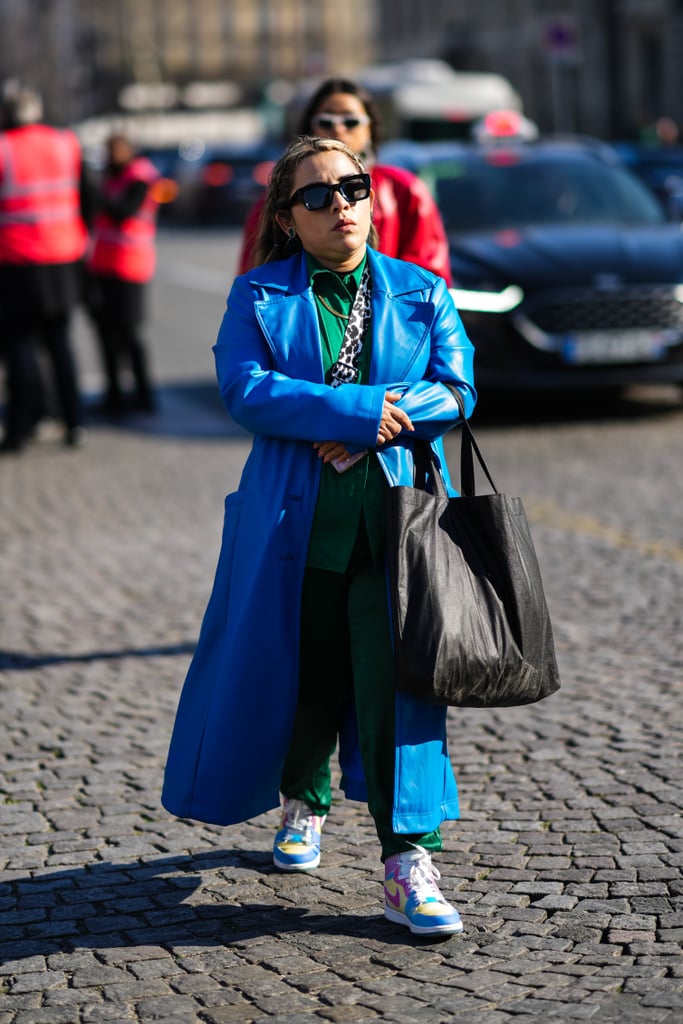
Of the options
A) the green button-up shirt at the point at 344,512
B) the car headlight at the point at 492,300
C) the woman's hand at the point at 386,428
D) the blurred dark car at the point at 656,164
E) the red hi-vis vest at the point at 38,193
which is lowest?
the blurred dark car at the point at 656,164

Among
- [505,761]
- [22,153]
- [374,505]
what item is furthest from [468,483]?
[22,153]

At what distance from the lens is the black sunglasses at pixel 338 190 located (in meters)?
3.76

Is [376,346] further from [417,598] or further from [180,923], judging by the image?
[180,923]

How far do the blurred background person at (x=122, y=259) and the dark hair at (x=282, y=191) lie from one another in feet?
26.3

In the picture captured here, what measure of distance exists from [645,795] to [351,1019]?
1.44m

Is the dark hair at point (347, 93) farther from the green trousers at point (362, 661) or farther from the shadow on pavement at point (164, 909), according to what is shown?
the shadow on pavement at point (164, 909)

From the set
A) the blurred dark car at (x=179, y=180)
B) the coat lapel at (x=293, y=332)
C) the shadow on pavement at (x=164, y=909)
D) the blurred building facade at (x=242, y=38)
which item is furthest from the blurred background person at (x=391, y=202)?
the blurred building facade at (x=242, y=38)

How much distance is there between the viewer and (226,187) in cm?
4028

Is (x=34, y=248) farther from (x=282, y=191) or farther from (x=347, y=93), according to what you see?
(x=282, y=191)

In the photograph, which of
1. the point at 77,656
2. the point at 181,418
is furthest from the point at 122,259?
the point at 77,656

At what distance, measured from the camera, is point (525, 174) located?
40.2 feet

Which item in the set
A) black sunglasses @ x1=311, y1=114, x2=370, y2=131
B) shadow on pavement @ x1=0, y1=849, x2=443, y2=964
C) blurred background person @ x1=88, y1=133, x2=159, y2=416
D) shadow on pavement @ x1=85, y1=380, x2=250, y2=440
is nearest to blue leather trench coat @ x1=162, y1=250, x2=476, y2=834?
shadow on pavement @ x1=0, y1=849, x2=443, y2=964

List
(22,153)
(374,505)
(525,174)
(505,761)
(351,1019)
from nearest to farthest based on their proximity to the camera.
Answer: (351,1019) < (374,505) < (505,761) < (22,153) < (525,174)

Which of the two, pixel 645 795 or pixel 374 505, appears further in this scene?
pixel 645 795
